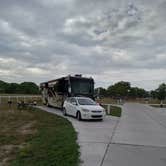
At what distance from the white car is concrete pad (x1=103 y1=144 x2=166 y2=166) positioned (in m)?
8.26

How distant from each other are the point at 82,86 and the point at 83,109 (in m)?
6.88

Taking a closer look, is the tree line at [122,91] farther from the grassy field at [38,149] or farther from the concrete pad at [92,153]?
the concrete pad at [92,153]

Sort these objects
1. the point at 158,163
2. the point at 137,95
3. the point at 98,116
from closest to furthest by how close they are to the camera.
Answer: the point at 158,163, the point at 98,116, the point at 137,95

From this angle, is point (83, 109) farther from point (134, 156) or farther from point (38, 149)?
point (134, 156)

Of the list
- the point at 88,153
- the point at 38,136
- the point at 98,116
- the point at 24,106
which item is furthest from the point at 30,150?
the point at 24,106

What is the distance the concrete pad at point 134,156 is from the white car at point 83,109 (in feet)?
27.1

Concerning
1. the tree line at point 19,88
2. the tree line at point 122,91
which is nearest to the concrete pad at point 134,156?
the tree line at point 19,88

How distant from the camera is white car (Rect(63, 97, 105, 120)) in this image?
17578 mm

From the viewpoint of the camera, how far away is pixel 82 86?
964 inches

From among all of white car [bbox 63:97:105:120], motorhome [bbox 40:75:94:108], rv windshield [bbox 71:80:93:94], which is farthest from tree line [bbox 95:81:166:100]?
white car [bbox 63:97:105:120]

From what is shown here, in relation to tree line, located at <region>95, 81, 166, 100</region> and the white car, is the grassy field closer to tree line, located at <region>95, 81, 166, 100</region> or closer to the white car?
the white car

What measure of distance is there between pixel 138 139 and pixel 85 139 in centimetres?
211

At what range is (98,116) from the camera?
58.1ft

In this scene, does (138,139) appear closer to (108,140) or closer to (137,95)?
(108,140)
